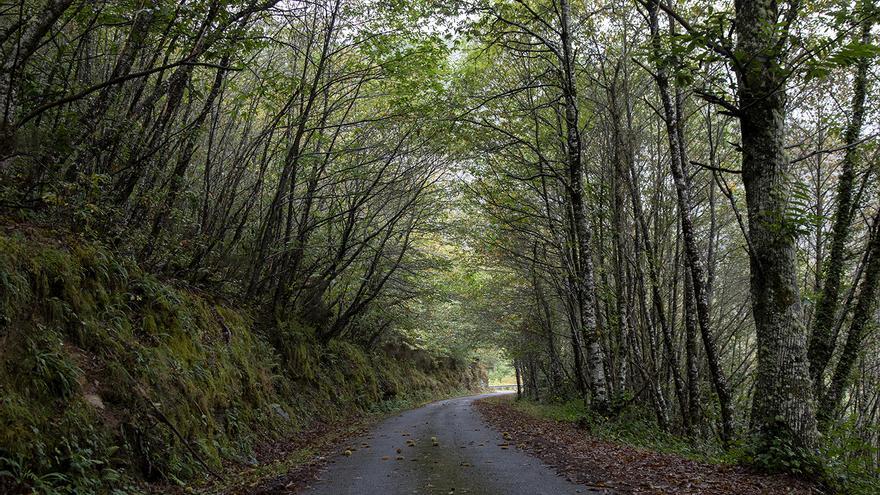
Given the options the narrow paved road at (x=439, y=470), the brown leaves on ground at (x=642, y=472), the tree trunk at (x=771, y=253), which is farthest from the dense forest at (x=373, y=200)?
the narrow paved road at (x=439, y=470)

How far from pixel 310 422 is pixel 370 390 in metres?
8.13

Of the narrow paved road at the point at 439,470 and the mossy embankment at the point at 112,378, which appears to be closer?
the mossy embankment at the point at 112,378

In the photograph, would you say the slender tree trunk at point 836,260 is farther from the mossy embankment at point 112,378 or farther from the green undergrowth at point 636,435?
the mossy embankment at point 112,378

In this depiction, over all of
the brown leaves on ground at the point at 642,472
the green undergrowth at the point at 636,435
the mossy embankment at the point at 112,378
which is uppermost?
the mossy embankment at the point at 112,378

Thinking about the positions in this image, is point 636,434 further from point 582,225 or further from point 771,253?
point 771,253

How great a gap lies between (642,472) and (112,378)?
6.95 metres

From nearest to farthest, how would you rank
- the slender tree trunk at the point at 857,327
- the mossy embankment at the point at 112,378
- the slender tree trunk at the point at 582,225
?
1. the mossy embankment at the point at 112,378
2. the slender tree trunk at the point at 857,327
3. the slender tree trunk at the point at 582,225

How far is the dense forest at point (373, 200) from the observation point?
18.5ft

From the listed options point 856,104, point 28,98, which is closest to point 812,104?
point 856,104

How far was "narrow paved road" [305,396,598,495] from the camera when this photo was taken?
5699 mm

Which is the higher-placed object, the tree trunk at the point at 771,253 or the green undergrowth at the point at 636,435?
the tree trunk at the point at 771,253

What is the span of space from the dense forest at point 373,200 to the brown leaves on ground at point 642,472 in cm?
36

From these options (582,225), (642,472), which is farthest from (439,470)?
(582,225)

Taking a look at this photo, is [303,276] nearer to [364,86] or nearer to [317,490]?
[364,86]
